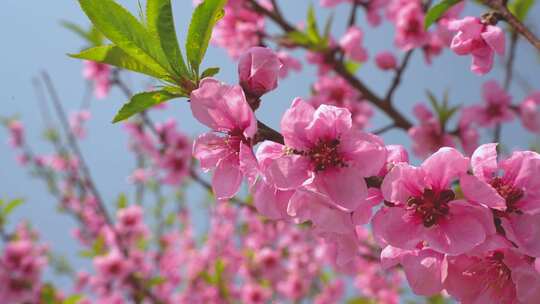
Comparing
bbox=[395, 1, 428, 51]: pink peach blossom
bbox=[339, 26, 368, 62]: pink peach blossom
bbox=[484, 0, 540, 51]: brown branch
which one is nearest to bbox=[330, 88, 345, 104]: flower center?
bbox=[339, 26, 368, 62]: pink peach blossom

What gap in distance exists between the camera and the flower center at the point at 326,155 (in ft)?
3.93

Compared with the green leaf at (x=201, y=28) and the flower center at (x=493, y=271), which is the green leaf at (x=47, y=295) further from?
the flower center at (x=493, y=271)

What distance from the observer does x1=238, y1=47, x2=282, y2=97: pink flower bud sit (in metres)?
1.25

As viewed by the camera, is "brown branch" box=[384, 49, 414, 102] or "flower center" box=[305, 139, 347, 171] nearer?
"flower center" box=[305, 139, 347, 171]

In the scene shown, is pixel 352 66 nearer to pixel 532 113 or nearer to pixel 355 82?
pixel 355 82

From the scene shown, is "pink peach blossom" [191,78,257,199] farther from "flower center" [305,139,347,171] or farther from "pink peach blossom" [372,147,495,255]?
"pink peach blossom" [372,147,495,255]

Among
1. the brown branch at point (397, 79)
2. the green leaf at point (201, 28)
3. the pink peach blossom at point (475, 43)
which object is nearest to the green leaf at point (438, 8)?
the pink peach blossom at point (475, 43)

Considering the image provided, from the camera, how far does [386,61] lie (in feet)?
11.8

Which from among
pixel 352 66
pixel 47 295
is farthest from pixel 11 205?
pixel 352 66

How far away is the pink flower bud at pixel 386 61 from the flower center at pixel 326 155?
2558mm

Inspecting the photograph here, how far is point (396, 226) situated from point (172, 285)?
7.11 metres

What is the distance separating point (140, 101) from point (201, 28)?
0.87 feet

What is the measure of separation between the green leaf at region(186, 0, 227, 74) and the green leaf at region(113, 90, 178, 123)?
0.11 meters

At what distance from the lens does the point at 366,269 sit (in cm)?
745
